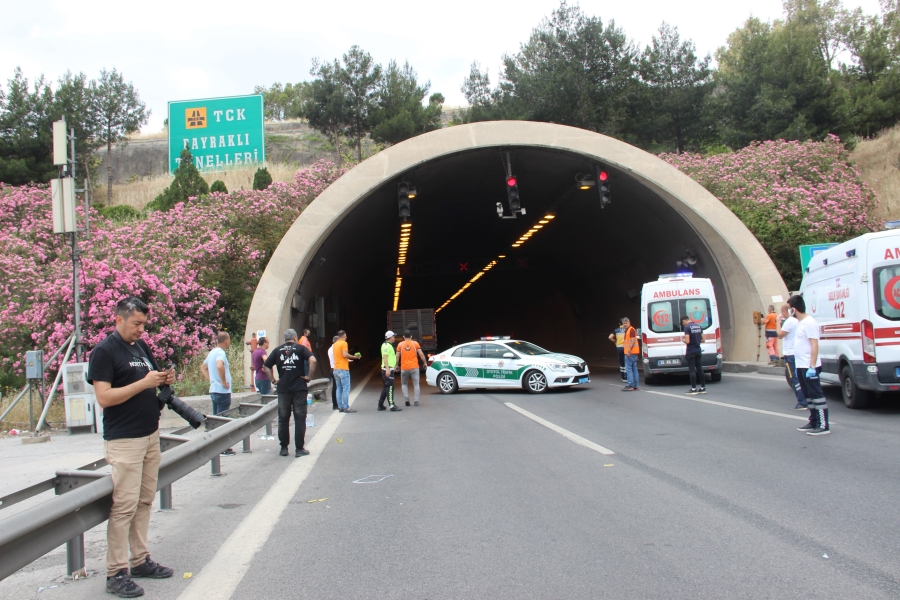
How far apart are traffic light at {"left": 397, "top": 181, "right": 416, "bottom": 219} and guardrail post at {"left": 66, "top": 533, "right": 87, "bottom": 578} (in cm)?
1706

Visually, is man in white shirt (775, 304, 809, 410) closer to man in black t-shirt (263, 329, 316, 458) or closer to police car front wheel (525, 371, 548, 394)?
police car front wheel (525, 371, 548, 394)

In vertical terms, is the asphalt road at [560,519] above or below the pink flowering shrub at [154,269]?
below

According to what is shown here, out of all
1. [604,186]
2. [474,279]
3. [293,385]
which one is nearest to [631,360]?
[604,186]

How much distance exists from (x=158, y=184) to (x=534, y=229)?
35.2 meters

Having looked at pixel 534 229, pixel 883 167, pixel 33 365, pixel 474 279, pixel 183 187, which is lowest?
pixel 33 365

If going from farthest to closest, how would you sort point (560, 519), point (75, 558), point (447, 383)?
point (447, 383)
point (560, 519)
point (75, 558)

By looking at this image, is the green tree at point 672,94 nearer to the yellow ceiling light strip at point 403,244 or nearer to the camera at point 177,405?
the yellow ceiling light strip at point 403,244

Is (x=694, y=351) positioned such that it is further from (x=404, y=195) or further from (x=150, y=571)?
(x=150, y=571)

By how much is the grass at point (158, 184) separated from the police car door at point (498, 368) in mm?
32656

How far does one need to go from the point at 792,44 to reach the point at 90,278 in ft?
130

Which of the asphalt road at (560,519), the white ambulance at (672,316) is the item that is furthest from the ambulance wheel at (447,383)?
the asphalt road at (560,519)

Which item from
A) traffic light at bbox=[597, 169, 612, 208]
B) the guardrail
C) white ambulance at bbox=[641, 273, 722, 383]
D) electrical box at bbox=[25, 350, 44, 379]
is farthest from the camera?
traffic light at bbox=[597, 169, 612, 208]

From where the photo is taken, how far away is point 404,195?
73.9 ft

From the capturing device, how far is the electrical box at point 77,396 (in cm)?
1479
